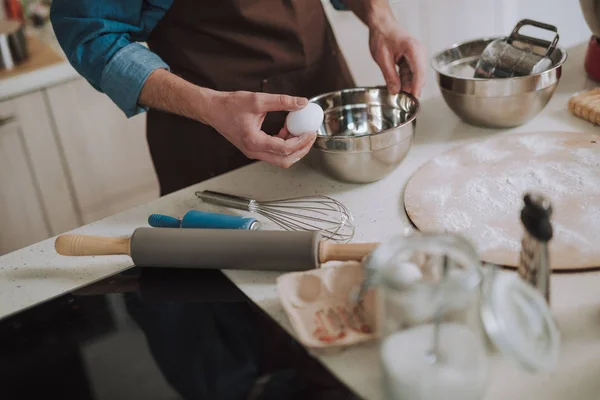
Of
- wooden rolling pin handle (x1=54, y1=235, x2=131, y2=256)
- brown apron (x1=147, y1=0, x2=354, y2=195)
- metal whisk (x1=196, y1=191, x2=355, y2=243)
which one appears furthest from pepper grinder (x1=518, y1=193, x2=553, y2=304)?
brown apron (x1=147, y1=0, x2=354, y2=195)

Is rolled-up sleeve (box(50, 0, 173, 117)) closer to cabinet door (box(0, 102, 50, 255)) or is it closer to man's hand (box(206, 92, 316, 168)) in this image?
man's hand (box(206, 92, 316, 168))

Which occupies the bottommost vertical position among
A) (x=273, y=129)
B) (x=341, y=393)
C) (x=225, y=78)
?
(x=341, y=393)

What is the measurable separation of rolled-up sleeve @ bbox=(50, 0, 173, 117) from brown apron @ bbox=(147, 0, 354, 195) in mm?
113

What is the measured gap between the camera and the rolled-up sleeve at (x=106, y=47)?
1.12 metres

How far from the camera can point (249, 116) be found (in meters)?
0.98

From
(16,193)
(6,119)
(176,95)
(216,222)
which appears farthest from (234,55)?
(16,193)

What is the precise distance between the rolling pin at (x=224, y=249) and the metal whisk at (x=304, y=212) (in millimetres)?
94

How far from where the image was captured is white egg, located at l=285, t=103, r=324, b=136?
1015 millimetres

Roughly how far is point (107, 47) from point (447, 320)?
76 cm

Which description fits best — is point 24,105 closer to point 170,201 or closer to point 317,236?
point 170,201

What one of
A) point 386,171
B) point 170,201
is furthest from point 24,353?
point 386,171

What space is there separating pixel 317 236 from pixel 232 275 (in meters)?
Answer: 0.14

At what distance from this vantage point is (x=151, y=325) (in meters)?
0.85

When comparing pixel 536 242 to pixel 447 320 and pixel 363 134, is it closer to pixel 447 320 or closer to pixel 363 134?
pixel 447 320
